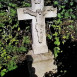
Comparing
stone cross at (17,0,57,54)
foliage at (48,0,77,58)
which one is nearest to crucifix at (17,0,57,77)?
stone cross at (17,0,57,54)

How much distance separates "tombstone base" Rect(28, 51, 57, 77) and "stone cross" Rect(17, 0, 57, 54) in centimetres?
15

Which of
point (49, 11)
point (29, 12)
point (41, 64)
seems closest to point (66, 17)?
point (49, 11)

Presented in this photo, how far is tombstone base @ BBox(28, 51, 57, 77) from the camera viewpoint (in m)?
3.40

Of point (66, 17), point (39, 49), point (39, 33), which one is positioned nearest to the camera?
point (39, 33)

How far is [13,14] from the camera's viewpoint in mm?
4879

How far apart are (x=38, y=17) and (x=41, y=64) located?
1.12 metres

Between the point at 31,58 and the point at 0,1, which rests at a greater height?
the point at 0,1

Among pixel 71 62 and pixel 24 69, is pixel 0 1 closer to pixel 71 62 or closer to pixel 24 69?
pixel 24 69

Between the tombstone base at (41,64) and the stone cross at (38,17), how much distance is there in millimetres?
146

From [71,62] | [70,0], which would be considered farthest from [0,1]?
[71,62]

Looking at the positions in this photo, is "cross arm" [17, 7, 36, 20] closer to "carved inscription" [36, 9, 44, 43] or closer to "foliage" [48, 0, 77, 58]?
"carved inscription" [36, 9, 44, 43]

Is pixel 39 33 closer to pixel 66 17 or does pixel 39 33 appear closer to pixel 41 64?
pixel 41 64

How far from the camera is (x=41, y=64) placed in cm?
345

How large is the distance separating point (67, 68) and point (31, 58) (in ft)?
3.15
